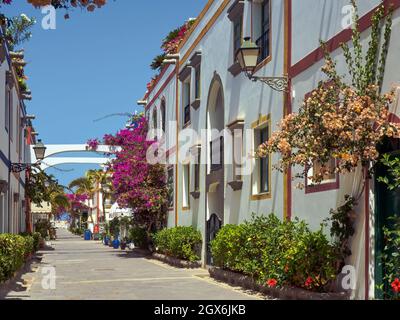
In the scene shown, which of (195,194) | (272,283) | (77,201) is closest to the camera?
(272,283)

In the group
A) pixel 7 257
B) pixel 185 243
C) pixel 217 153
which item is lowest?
pixel 185 243

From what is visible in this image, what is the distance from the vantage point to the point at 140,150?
26.8m

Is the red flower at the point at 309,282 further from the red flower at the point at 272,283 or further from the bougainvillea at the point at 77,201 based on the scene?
the bougainvillea at the point at 77,201

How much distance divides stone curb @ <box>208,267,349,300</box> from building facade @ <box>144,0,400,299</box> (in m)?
0.43

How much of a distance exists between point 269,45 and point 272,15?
0.66 m

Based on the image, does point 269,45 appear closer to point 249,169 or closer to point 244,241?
point 249,169

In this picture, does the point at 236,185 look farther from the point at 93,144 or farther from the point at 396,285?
the point at 93,144

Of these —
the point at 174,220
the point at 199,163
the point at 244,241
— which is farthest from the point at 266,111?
the point at 174,220

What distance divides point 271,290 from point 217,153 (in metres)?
7.68

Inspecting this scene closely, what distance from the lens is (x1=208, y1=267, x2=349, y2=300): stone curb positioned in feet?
34.1

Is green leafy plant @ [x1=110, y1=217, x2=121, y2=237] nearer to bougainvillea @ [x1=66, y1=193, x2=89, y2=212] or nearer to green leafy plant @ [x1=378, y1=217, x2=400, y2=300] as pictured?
bougainvillea @ [x1=66, y1=193, x2=89, y2=212]

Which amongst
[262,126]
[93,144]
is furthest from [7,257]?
[93,144]

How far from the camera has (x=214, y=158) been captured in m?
19.6

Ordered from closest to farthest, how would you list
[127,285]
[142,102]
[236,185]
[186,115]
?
1. [127,285]
2. [236,185]
3. [186,115]
4. [142,102]
